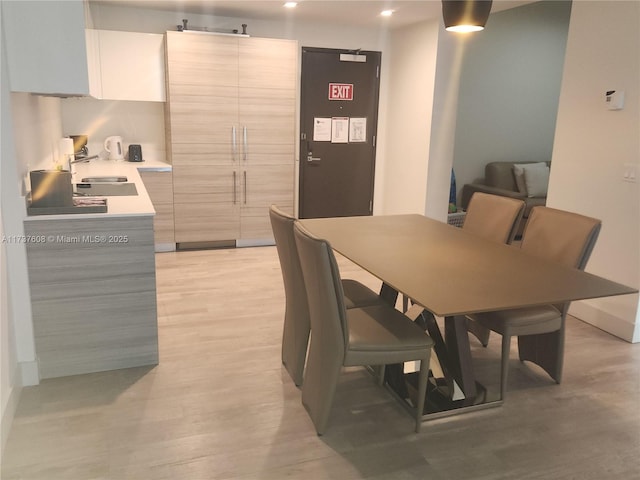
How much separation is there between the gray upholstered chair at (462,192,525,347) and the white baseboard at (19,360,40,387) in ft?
8.03

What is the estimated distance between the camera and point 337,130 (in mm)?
5809

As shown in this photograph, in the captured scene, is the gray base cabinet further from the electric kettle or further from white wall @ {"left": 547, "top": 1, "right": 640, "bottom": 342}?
white wall @ {"left": 547, "top": 1, "right": 640, "bottom": 342}

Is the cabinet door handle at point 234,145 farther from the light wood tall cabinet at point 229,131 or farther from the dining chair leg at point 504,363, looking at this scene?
the dining chair leg at point 504,363

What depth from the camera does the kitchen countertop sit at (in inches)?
107

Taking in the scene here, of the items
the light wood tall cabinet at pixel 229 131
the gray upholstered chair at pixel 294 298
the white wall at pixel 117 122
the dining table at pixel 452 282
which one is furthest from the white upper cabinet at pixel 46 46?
the white wall at pixel 117 122

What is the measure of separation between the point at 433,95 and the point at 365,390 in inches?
129

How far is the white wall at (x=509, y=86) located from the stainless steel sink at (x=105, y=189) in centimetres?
422

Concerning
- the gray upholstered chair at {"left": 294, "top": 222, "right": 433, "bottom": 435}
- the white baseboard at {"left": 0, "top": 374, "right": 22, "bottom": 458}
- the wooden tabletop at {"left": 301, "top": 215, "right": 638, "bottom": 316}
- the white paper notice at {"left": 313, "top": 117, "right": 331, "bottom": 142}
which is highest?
the white paper notice at {"left": 313, "top": 117, "right": 331, "bottom": 142}

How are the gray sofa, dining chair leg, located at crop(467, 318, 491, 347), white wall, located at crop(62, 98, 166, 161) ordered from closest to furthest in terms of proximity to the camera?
dining chair leg, located at crop(467, 318, 491, 347)
white wall, located at crop(62, 98, 166, 161)
the gray sofa

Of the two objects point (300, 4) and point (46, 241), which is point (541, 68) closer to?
point (300, 4)

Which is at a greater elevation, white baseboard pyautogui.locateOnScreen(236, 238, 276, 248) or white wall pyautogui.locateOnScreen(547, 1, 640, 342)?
white wall pyautogui.locateOnScreen(547, 1, 640, 342)

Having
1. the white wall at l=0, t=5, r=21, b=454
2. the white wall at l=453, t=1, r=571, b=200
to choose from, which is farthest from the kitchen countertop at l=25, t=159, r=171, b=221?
the white wall at l=453, t=1, r=571, b=200

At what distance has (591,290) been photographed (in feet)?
7.09

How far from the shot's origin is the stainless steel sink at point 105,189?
135 inches
